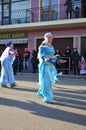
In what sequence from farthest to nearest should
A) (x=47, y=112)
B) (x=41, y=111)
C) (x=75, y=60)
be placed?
1. (x=75, y=60)
2. (x=41, y=111)
3. (x=47, y=112)

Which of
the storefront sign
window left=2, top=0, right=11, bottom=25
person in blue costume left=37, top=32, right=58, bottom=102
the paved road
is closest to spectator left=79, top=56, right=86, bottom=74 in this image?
the storefront sign

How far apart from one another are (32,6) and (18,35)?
98.4 inches

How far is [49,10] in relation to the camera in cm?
2603

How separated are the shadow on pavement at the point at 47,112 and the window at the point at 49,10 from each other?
15.8 metres

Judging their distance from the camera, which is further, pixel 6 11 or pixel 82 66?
pixel 6 11

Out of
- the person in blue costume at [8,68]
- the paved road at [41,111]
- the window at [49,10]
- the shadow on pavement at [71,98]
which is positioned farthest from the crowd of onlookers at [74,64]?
the paved road at [41,111]

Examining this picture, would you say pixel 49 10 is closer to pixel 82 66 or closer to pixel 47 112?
pixel 82 66

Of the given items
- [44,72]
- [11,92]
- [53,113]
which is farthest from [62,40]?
[53,113]

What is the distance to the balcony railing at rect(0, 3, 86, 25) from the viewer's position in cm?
2430

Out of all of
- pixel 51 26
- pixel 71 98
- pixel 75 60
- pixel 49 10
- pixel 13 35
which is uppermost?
pixel 49 10

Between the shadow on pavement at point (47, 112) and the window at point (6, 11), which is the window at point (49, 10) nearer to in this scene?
the window at point (6, 11)

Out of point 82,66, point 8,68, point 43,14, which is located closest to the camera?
point 8,68

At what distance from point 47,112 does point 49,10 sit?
17.8 metres

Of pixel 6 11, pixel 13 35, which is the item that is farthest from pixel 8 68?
pixel 6 11
